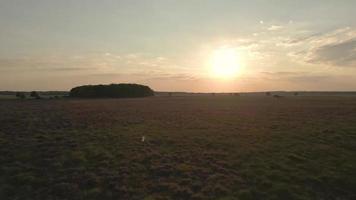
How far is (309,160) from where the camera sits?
42.8ft

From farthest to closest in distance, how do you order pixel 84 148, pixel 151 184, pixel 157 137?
pixel 157 137, pixel 84 148, pixel 151 184

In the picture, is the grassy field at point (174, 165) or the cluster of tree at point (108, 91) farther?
the cluster of tree at point (108, 91)

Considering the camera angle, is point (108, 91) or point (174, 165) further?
point (108, 91)

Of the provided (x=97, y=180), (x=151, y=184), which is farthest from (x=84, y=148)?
(x=151, y=184)

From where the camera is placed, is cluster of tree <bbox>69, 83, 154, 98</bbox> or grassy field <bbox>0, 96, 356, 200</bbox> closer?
grassy field <bbox>0, 96, 356, 200</bbox>

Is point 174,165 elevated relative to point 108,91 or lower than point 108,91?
lower

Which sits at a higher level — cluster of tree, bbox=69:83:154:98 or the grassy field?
cluster of tree, bbox=69:83:154:98

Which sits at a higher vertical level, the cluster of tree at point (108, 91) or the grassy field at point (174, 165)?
the cluster of tree at point (108, 91)

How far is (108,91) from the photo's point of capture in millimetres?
98062

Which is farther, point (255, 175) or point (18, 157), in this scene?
point (18, 157)

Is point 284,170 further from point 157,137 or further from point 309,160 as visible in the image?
point 157,137

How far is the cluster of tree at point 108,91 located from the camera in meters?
93.4

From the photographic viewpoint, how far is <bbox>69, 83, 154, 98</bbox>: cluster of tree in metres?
93.4

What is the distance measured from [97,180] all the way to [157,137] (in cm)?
775
